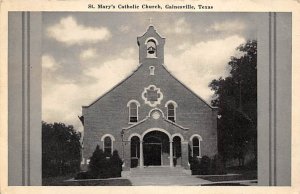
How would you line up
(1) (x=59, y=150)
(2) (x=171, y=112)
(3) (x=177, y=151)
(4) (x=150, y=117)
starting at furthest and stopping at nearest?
(3) (x=177, y=151) → (4) (x=150, y=117) → (2) (x=171, y=112) → (1) (x=59, y=150)

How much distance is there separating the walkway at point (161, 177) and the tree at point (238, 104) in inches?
31.5

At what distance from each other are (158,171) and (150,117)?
1036mm

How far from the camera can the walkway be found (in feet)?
25.0

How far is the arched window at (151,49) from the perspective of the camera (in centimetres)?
745

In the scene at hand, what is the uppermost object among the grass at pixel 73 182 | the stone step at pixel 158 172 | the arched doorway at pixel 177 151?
the arched doorway at pixel 177 151

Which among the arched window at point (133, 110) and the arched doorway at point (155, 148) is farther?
the arched doorway at point (155, 148)

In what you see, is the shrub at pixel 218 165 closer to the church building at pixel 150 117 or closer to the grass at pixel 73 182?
the church building at pixel 150 117

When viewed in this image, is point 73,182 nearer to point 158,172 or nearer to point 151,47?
point 158,172

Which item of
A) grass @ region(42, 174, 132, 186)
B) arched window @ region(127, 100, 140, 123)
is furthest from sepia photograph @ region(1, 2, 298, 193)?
arched window @ region(127, 100, 140, 123)

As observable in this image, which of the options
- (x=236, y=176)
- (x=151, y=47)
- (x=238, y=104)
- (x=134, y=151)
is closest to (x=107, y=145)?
(x=134, y=151)

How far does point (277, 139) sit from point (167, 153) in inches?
89.5

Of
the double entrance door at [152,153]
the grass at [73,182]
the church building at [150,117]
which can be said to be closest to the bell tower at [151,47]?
the church building at [150,117]

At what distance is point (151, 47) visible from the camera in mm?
7793

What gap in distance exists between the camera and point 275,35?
748cm
